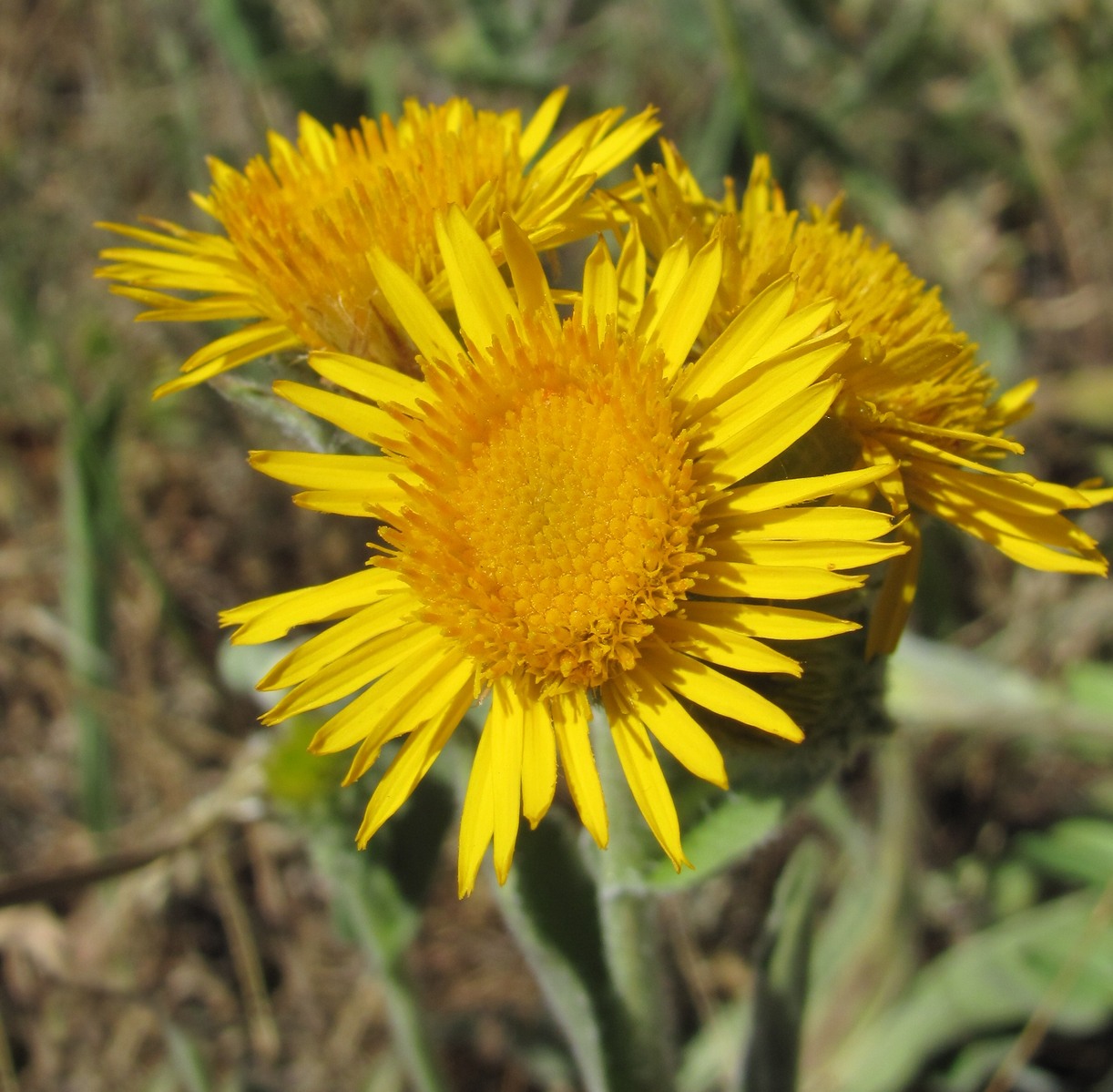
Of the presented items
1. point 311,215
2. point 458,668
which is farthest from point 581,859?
point 311,215

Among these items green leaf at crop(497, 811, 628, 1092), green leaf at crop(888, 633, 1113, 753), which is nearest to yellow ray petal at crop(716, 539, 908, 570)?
green leaf at crop(497, 811, 628, 1092)

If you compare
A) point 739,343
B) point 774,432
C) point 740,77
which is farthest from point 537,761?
point 740,77

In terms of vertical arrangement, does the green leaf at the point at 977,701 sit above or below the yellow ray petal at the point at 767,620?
below

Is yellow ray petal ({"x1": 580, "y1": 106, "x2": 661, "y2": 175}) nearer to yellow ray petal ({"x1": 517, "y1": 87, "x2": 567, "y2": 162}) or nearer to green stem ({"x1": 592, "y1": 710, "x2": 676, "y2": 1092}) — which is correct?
yellow ray petal ({"x1": 517, "y1": 87, "x2": 567, "y2": 162})

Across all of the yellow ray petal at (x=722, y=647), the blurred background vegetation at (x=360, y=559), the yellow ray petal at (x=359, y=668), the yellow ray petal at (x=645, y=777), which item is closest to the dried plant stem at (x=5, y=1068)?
the blurred background vegetation at (x=360, y=559)

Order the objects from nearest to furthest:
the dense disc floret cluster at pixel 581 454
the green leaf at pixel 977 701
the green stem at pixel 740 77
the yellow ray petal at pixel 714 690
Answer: the yellow ray petal at pixel 714 690 < the dense disc floret cluster at pixel 581 454 < the green stem at pixel 740 77 < the green leaf at pixel 977 701

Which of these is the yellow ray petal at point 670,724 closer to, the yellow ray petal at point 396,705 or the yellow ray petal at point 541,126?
the yellow ray petal at point 396,705

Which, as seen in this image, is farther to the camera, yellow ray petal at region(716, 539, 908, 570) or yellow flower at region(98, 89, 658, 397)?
yellow flower at region(98, 89, 658, 397)
